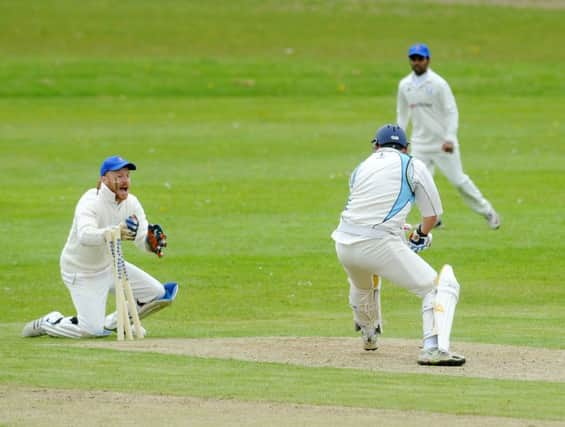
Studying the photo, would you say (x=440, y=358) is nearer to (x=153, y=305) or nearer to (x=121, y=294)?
(x=121, y=294)

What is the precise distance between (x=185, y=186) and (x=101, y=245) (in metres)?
10.7

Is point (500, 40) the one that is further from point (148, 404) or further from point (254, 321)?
point (148, 404)

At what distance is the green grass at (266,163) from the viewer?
10797mm

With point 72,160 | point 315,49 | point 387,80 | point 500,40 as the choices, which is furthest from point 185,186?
point 500,40

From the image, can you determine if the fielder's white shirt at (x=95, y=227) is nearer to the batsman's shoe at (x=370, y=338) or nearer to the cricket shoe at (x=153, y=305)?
the cricket shoe at (x=153, y=305)

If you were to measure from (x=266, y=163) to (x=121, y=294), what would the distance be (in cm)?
1386

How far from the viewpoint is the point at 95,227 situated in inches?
474

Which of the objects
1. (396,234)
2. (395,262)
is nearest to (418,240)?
(396,234)

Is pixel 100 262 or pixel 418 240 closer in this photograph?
pixel 418 240

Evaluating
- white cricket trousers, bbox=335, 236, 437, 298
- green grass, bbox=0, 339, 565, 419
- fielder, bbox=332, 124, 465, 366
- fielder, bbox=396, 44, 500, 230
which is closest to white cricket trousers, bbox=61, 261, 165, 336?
green grass, bbox=0, 339, 565, 419

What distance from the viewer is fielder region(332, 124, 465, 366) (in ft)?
34.1

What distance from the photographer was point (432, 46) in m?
45.3

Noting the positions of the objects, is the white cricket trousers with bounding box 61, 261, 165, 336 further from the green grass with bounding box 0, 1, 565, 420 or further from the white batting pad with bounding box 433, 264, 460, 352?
the white batting pad with bounding box 433, 264, 460, 352

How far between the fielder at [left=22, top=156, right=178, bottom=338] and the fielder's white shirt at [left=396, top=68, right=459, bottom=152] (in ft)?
22.5
